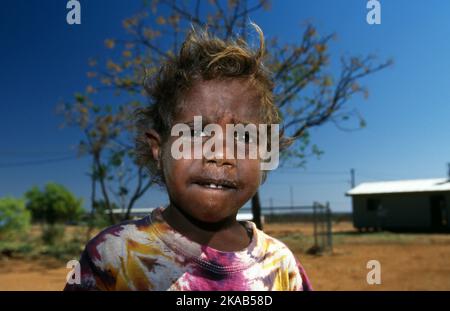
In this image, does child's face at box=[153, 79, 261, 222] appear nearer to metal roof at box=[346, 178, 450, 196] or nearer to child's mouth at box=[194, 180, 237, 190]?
child's mouth at box=[194, 180, 237, 190]

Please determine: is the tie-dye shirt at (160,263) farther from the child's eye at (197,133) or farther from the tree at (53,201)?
the tree at (53,201)

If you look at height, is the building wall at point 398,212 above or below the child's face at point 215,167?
below

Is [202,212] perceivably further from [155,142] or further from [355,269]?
[355,269]

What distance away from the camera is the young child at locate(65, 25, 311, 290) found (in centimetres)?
134

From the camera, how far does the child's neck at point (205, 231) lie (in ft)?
4.87

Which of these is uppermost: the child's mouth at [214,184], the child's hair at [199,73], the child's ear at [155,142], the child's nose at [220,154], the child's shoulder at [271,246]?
the child's hair at [199,73]

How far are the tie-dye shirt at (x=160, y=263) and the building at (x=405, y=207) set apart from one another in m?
27.9

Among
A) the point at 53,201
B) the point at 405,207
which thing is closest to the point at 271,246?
the point at 405,207

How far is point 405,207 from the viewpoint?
27.5 m

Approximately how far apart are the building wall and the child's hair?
27.9 m

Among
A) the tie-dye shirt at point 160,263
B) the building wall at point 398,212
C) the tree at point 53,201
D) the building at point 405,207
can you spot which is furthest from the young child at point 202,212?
the tree at point 53,201

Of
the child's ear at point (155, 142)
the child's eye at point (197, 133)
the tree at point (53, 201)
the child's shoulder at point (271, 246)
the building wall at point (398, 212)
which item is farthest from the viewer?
the tree at point (53, 201)

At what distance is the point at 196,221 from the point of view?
4.92 ft

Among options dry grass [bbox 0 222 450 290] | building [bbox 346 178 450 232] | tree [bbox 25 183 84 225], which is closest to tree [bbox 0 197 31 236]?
dry grass [bbox 0 222 450 290]
